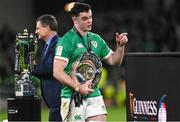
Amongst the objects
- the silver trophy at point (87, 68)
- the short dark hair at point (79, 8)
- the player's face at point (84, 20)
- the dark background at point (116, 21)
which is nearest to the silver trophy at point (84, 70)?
the silver trophy at point (87, 68)

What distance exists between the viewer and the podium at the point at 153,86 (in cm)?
734

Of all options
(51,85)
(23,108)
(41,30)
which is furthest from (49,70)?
(23,108)

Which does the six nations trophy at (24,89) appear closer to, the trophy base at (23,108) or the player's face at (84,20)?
the trophy base at (23,108)

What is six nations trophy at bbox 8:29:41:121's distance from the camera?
27.5ft

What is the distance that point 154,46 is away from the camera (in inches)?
965

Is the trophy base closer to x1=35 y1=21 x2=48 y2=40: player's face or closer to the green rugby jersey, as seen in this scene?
the green rugby jersey

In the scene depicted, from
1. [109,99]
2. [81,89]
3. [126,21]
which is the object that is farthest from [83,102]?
[126,21]

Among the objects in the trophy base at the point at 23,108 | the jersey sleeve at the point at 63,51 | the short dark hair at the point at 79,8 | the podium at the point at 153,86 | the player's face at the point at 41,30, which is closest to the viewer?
the podium at the point at 153,86

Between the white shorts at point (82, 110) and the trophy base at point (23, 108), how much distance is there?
1.40 feet

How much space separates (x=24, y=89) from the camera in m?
8.47

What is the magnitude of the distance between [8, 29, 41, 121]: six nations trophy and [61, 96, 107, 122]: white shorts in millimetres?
439

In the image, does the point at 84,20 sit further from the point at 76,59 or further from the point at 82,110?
the point at 82,110

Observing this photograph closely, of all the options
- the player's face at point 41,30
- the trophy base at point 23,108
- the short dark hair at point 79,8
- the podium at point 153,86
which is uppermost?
the short dark hair at point 79,8

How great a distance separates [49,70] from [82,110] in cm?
124
